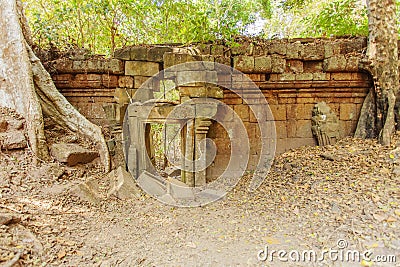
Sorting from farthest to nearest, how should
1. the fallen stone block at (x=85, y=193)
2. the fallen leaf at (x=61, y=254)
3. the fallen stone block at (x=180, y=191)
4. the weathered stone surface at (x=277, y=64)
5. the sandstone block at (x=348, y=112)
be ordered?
1. the sandstone block at (x=348, y=112)
2. the weathered stone surface at (x=277, y=64)
3. the fallen stone block at (x=180, y=191)
4. the fallen stone block at (x=85, y=193)
5. the fallen leaf at (x=61, y=254)

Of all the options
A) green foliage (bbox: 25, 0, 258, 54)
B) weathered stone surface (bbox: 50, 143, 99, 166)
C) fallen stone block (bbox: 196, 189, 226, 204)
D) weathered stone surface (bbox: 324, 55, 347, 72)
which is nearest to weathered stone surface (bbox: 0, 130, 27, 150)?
weathered stone surface (bbox: 50, 143, 99, 166)

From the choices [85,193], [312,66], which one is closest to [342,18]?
[312,66]

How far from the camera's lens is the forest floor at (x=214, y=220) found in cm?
221

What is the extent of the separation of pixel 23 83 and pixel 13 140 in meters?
0.79

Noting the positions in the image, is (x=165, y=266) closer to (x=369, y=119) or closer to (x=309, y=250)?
(x=309, y=250)

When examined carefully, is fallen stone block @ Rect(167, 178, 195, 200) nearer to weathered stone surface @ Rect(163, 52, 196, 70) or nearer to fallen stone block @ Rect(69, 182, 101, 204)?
fallen stone block @ Rect(69, 182, 101, 204)

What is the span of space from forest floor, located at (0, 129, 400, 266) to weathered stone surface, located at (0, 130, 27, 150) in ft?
0.34

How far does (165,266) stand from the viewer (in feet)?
7.23

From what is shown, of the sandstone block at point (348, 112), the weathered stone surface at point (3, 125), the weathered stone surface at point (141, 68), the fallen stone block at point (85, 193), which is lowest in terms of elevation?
the fallen stone block at point (85, 193)

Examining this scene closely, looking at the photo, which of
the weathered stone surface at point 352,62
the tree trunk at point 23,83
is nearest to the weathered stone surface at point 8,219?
the tree trunk at point 23,83

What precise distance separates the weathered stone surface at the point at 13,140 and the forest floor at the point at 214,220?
0.10 m

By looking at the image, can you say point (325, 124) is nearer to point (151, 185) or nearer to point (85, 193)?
point (151, 185)

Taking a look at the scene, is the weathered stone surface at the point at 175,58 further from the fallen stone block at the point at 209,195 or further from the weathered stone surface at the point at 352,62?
the weathered stone surface at the point at 352,62

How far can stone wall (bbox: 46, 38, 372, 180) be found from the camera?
13.8 feet
